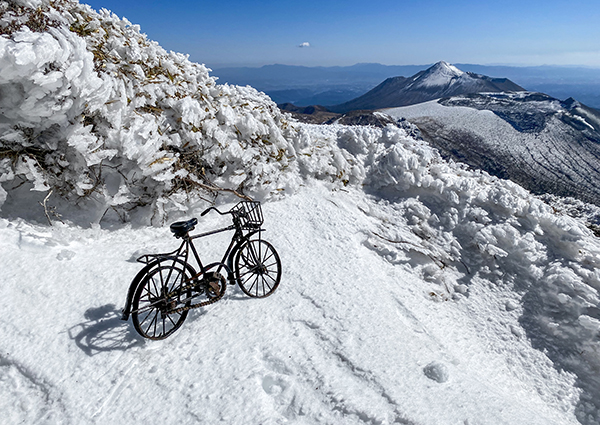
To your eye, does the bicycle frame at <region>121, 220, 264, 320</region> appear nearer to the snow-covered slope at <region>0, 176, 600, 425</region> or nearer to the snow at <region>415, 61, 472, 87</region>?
the snow-covered slope at <region>0, 176, 600, 425</region>

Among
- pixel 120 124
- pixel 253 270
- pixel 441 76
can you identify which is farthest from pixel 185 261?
pixel 441 76

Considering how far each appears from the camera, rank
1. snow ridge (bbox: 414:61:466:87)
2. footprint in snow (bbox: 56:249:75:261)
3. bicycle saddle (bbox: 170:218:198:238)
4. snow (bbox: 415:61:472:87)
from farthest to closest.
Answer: snow ridge (bbox: 414:61:466:87) → snow (bbox: 415:61:472:87) → footprint in snow (bbox: 56:249:75:261) → bicycle saddle (bbox: 170:218:198:238)

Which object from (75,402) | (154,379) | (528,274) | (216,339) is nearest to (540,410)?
(528,274)

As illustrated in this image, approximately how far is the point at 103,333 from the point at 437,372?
430cm

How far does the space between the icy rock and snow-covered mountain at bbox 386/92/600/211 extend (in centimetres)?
1775

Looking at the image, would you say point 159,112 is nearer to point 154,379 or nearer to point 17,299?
point 17,299

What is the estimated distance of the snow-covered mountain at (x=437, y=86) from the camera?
67.1 metres

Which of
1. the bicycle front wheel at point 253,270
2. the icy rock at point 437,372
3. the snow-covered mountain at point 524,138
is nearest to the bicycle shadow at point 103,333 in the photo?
the bicycle front wheel at point 253,270

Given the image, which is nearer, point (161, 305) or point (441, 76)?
point (161, 305)

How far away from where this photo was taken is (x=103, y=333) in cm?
429

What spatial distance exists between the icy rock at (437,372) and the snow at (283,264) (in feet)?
0.07

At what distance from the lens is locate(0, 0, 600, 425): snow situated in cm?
388

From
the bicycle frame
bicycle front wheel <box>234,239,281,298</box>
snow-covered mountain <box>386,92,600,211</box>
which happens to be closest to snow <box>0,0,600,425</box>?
bicycle front wheel <box>234,239,281,298</box>

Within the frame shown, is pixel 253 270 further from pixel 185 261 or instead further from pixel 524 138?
pixel 524 138
